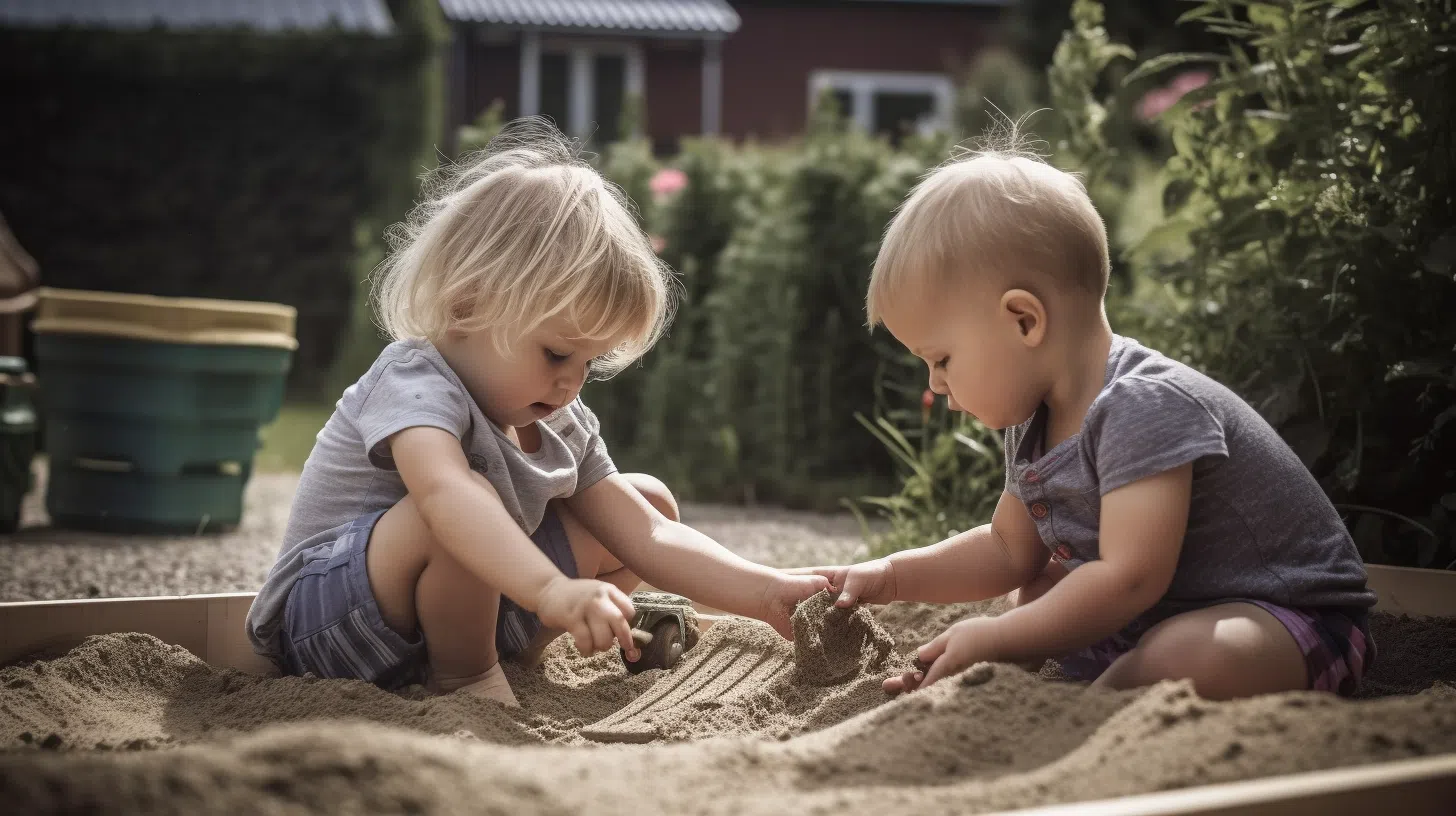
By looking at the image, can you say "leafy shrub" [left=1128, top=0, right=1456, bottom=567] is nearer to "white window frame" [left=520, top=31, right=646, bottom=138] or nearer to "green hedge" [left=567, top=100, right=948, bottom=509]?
"green hedge" [left=567, top=100, right=948, bottom=509]

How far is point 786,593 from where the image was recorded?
7.90 feet

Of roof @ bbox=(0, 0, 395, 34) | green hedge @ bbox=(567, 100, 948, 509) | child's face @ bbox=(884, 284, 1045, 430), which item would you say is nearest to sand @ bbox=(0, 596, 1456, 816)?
child's face @ bbox=(884, 284, 1045, 430)

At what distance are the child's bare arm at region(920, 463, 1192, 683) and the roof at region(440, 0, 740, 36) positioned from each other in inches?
631

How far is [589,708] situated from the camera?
7.57ft

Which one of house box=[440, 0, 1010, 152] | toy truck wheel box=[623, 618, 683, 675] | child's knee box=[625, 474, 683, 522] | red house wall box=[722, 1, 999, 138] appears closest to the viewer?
toy truck wheel box=[623, 618, 683, 675]

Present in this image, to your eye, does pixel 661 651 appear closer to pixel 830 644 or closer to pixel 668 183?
pixel 830 644

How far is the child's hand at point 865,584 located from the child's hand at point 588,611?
1.90 feet

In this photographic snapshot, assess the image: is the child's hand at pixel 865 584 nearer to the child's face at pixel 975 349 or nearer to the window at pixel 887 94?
the child's face at pixel 975 349

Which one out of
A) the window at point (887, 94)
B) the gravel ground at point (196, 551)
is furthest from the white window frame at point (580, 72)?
the gravel ground at point (196, 551)

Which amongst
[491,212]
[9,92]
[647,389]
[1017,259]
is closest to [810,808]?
[1017,259]

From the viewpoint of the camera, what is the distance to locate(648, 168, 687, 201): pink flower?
6.28 metres

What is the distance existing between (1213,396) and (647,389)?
14.0ft

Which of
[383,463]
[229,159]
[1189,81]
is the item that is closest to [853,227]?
[383,463]

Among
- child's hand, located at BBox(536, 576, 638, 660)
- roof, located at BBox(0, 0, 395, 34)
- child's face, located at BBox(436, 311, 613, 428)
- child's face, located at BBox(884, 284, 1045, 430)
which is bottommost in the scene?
child's hand, located at BBox(536, 576, 638, 660)
